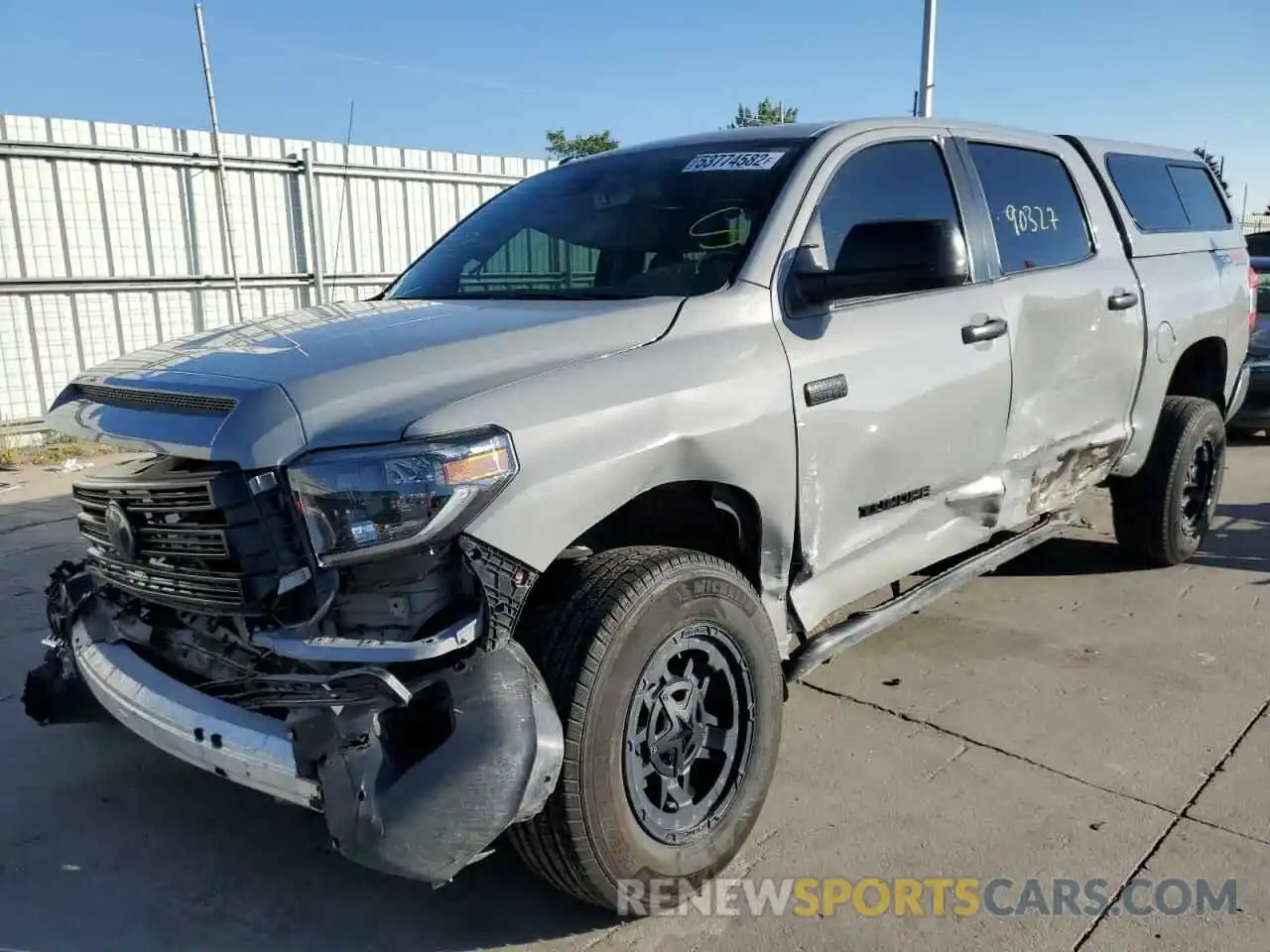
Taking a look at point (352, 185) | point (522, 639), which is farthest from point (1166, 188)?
point (352, 185)

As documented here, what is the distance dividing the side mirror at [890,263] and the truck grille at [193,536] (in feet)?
5.25

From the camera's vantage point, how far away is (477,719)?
2.09 meters

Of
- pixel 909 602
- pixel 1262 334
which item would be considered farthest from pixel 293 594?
pixel 1262 334

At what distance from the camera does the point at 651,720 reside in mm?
2459

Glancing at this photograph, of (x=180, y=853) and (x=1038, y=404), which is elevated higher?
(x=1038, y=404)

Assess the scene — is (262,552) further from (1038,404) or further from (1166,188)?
(1166,188)

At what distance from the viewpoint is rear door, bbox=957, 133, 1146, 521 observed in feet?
12.3

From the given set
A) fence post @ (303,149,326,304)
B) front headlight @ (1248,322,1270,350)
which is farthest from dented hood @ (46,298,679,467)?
fence post @ (303,149,326,304)

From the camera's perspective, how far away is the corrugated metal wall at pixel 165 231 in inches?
356

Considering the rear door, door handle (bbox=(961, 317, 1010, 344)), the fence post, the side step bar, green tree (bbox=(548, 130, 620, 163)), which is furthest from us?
green tree (bbox=(548, 130, 620, 163))

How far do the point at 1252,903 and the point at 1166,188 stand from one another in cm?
374

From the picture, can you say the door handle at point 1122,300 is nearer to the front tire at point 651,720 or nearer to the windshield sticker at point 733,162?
the windshield sticker at point 733,162

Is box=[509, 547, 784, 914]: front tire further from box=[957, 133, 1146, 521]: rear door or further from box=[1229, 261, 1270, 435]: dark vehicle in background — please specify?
box=[1229, 261, 1270, 435]: dark vehicle in background

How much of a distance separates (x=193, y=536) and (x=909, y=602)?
231cm
